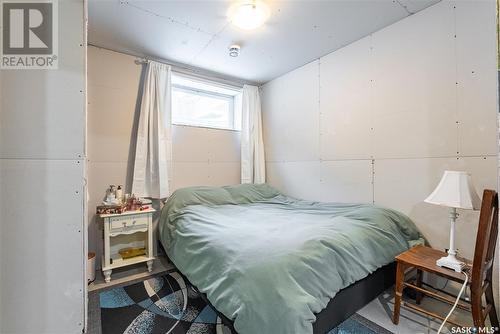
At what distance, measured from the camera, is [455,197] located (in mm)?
1455

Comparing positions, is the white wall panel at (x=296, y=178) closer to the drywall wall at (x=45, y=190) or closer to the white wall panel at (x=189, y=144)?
the white wall panel at (x=189, y=144)

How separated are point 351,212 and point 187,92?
2730 millimetres

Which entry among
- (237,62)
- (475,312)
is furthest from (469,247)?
(237,62)

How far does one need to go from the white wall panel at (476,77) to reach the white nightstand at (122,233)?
9.86 ft

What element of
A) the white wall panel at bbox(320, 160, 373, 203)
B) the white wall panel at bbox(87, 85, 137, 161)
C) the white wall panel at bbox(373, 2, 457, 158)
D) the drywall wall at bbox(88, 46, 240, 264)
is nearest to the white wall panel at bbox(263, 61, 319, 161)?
the white wall panel at bbox(320, 160, 373, 203)

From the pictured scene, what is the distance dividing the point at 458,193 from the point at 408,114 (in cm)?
94

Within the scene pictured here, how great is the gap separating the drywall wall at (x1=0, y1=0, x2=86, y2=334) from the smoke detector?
1712 mm

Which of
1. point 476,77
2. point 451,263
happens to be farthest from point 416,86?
point 451,263

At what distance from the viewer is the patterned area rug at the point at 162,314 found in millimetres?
1542

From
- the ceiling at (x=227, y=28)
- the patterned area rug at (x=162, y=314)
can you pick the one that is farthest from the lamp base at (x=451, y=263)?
the ceiling at (x=227, y=28)

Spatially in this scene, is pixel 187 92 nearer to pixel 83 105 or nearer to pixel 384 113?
pixel 83 105

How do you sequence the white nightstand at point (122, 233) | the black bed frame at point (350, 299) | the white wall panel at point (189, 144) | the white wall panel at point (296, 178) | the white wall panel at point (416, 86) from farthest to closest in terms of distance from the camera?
the white wall panel at point (189, 144)
the white wall panel at point (296, 178)
the white nightstand at point (122, 233)
the white wall panel at point (416, 86)
the black bed frame at point (350, 299)

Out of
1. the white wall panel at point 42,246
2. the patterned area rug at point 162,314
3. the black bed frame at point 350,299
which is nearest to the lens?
the white wall panel at point 42,246

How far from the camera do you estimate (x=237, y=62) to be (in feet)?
9.77
